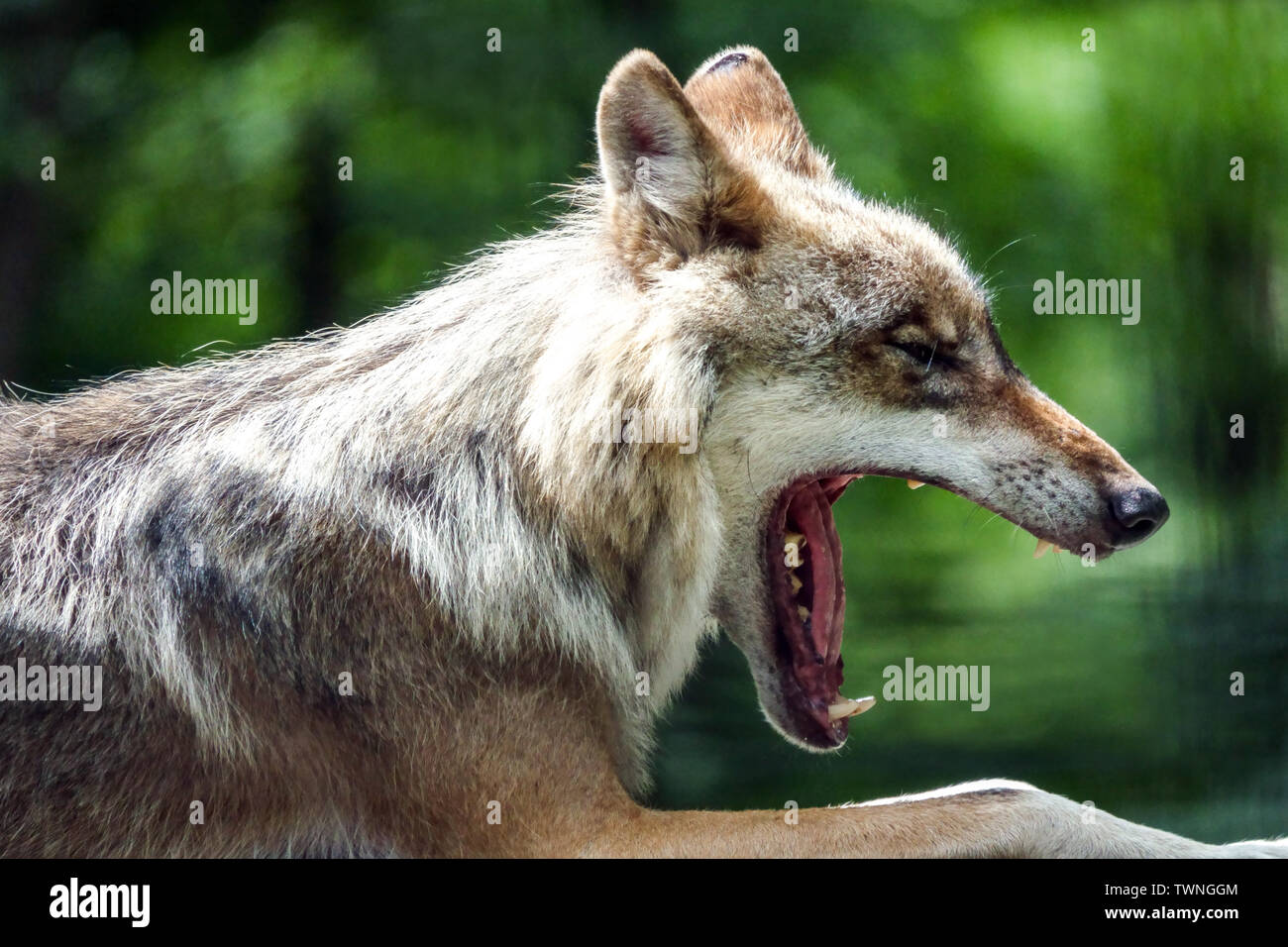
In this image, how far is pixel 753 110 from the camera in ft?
14.9

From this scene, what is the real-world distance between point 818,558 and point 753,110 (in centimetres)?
158

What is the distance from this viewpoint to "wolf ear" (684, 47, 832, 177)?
435 cm

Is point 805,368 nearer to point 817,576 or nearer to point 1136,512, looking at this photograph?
point 817,576

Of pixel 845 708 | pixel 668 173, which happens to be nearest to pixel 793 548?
pixel 845 708

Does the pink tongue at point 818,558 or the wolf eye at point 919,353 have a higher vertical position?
the wolf eye at point 919,353

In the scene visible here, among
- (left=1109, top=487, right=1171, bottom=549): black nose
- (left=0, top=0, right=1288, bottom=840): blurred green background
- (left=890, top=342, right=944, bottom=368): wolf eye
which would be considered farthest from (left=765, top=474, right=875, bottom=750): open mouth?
(left=0, top=0, right=1288, bottom=840): blurred green background

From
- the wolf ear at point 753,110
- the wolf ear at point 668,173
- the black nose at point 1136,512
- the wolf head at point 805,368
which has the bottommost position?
the black nose at point 1136,512

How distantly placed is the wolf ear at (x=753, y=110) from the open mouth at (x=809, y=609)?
110 cm

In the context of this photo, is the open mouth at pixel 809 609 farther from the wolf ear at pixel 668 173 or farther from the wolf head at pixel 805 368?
the wolf ear at pixel 668 173

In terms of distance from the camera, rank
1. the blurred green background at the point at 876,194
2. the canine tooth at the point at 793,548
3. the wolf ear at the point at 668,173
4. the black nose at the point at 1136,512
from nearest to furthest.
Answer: the wolf ear at the point at 668,173 < the black nose at the point at 1136,512 < the canine tooth at the point at 793,548 < the blurred green background at the point at 876,194

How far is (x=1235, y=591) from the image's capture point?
656 centimetres

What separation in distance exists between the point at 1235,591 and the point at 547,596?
4304mm

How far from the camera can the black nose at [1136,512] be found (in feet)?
12.6

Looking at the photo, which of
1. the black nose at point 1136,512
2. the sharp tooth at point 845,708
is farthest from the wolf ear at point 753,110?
the sharp tooth at point 845,708
